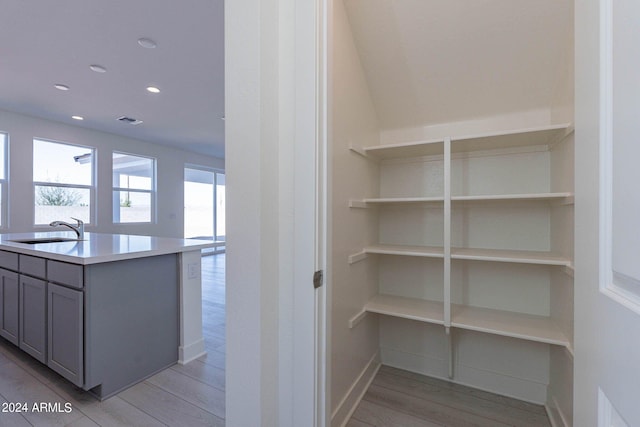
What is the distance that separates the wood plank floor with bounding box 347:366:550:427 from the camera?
62.6 inches

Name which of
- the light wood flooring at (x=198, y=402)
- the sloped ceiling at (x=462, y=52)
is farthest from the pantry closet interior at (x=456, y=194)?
the light wood flooring at (x=198, y=402)

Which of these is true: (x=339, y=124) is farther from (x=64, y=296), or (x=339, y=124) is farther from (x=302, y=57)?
(x=64, y=296)

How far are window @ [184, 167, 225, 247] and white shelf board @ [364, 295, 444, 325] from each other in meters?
6.02

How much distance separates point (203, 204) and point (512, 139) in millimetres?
7457

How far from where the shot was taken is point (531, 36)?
1.48 meters

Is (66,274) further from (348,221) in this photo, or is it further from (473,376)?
(473,376)

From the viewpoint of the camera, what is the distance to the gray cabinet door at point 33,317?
1911 millimetres

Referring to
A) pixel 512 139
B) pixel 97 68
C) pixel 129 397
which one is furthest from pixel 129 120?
pixel 512 139

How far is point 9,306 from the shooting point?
2.24m

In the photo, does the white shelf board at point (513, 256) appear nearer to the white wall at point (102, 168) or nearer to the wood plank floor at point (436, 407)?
the wood plank floor at point (436, 407)

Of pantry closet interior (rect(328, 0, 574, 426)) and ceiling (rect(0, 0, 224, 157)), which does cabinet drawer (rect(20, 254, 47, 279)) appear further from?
pantry closet interior (rect(328, 0, 574, 426))

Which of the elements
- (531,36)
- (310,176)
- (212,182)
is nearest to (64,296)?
(310,176)

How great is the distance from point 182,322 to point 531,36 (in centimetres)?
300

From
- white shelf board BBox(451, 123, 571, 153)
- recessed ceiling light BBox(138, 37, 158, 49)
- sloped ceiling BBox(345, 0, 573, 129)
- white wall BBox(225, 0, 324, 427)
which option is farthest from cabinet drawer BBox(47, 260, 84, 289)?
white shelf board BBox(451, 123, 571, 153)
